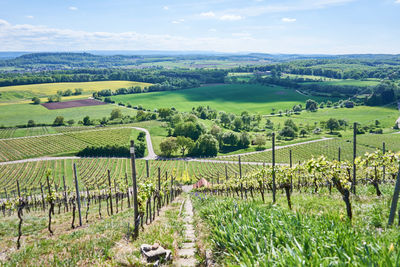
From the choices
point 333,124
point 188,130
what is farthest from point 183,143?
point 333,124

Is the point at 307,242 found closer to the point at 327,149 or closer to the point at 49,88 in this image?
the point at 327,149

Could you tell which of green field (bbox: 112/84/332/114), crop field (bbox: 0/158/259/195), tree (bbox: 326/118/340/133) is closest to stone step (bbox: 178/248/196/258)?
crop field (bbox: 0/158/259/195)

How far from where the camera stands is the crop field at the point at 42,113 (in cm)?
11138

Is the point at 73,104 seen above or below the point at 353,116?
above

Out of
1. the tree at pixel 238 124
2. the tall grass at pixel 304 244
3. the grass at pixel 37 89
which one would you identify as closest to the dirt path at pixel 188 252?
the tall grass at pixel 304 244

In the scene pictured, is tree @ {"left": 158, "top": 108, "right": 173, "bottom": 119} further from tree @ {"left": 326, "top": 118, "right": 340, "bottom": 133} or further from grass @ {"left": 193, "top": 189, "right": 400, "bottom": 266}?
grass @ {"left": 193, "top": 189, "right": 400, "bottom": 266}

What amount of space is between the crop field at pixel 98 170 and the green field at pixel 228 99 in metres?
67.5

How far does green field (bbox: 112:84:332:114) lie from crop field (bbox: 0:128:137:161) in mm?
48651

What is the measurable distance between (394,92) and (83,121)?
122395 mm

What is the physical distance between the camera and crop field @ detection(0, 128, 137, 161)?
3014 inches

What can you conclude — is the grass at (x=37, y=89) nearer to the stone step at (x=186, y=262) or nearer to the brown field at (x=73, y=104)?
the brown field at (x=73, y=104)

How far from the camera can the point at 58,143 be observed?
8512 centimetres

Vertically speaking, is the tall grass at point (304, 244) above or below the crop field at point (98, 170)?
above

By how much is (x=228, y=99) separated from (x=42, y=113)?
305 ft
